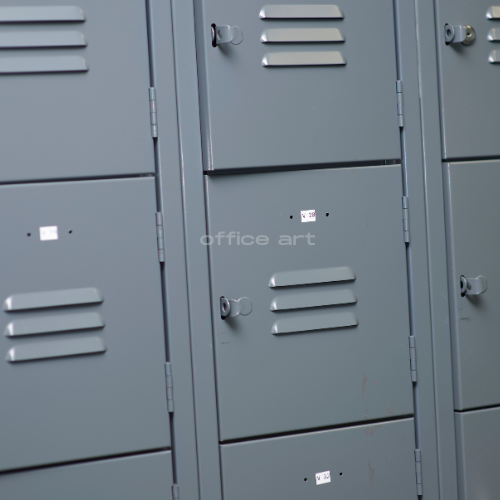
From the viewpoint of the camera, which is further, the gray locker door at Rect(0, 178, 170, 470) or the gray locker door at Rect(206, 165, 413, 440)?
the gray locker door at Rect(206, 165, 413, 440)

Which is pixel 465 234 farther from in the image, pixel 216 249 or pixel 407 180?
pixel 216 249

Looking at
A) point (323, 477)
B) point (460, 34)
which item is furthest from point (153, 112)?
point (323, 477)

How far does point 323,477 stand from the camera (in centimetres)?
160

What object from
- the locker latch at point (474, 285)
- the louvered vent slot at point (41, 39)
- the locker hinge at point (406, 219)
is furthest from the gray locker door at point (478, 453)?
the louvered vent slot at point (41, 39)

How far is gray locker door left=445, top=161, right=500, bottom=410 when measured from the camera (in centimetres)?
166

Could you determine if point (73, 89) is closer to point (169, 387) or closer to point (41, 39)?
point (41, 39)

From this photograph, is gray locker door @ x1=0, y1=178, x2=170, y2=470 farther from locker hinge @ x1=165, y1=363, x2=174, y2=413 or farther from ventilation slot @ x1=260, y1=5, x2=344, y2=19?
ventilation slot @ x1=260, y1=5, x2=344, y2=19

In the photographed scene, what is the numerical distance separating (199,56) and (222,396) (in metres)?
0.98

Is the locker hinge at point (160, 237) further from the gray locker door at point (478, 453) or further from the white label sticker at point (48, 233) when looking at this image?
the gray locker door at point (478, 453)

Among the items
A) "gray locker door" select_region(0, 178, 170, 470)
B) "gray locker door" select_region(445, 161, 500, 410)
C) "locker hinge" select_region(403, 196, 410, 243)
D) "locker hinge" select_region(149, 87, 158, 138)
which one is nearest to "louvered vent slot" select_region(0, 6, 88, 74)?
"locker hinge" select_region(149, 87, 158, 138)

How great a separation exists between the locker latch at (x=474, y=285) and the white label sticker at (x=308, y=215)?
53 centimetres

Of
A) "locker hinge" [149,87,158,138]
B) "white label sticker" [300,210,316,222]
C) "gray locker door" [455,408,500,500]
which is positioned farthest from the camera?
"gray locker door" [455,408,500,500]

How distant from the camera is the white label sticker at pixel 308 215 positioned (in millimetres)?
1573

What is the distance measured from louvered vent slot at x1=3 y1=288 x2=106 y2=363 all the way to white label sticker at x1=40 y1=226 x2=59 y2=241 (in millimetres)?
146
